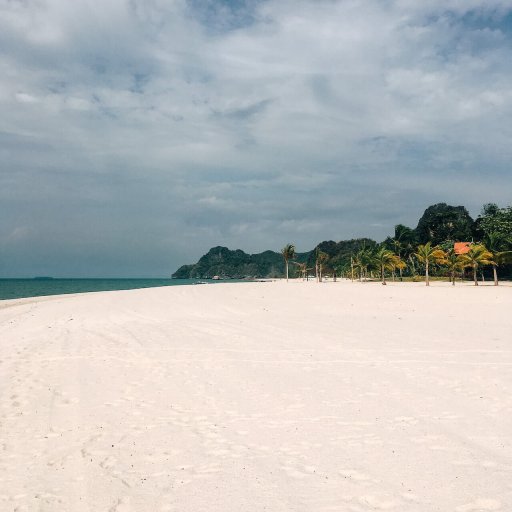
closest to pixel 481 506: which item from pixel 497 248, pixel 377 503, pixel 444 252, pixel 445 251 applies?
pixel 377 503

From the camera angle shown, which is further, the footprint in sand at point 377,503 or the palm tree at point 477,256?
the palm tree at point 477,256

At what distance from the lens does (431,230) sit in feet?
414

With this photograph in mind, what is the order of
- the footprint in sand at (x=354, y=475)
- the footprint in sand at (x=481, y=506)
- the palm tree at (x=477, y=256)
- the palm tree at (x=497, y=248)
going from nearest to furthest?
the footprint in sand at (x=481, y=506) < the footprint in sand at (x=354, y=475) < the palm tree at (x=477, y=256) < the palm tree at (x=497, y=248)

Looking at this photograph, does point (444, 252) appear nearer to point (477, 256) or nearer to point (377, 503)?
point (477, 256)

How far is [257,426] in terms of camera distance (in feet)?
22.7

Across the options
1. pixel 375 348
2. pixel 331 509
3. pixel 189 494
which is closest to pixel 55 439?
pixel 189 494

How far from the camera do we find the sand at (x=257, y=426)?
15.8 feet

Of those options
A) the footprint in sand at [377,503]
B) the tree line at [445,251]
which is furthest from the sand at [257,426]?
the tree line at [445,251]

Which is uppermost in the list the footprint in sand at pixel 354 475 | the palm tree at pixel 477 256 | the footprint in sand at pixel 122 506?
the palm tree at pixel 477 256

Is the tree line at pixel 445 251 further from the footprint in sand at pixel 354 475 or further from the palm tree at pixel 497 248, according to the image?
the footprint in sand at pixel 354 475

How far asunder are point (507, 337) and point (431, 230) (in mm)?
119307

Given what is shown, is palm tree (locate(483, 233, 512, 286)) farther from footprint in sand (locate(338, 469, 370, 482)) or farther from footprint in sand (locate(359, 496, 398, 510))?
footprint in sand (locate(359, 496, 398, 510))

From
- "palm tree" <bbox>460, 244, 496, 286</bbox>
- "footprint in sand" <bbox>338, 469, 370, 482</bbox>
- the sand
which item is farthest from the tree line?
"footprint in sand" <bbox>338, 469, 370, 482</bbox>

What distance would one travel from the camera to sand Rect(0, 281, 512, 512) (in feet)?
15.8
